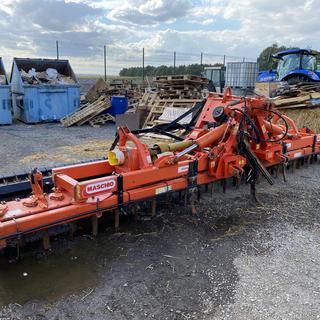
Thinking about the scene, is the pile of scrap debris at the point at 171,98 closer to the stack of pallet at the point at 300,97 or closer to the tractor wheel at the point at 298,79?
the stack of pallet at the point at 300,97

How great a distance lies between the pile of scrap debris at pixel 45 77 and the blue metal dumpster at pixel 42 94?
0.04 meters

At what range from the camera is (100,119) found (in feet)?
42.5

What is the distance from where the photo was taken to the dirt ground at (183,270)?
9.45ft

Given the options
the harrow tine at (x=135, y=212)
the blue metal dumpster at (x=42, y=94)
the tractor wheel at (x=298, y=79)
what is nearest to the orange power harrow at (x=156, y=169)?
the harrow tine at (x=135, y=212)

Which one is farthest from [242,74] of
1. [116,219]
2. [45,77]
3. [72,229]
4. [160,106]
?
[72,229]

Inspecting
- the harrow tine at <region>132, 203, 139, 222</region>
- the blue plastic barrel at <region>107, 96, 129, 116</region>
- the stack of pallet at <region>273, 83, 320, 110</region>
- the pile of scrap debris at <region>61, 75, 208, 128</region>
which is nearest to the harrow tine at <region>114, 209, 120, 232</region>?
the harrow tine at <region>132, 203, 139, 222</region>

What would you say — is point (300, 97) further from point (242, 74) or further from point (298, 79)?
point (242, 74)

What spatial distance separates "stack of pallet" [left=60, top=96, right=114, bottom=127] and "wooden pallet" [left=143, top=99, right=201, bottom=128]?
2.50 m

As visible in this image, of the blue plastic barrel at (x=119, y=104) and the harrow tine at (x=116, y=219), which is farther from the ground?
the blue plastic barrel at (x=119, y=104)

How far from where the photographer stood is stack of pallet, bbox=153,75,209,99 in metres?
10.9

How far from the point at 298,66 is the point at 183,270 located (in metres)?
12.5

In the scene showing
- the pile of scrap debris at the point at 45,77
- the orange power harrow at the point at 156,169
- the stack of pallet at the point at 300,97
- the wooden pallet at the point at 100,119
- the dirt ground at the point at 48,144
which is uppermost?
the pile of scrap debris at the point at 45,77

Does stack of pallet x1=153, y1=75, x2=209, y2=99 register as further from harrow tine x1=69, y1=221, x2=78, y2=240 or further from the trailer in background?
the trailer in background

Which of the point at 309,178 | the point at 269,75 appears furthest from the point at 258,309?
the point at 269,75
